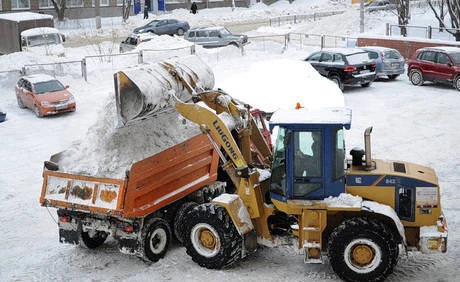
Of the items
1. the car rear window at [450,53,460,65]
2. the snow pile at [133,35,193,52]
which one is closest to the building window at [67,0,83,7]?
the snow pile at [133,35,193,52]

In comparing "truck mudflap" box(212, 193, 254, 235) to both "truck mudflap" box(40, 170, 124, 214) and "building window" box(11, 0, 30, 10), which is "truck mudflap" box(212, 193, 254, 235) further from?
"building window" box(11, 0, 30, 10)

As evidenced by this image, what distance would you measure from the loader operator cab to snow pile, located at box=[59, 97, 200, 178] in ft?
8.08

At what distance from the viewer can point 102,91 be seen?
87.4 feet

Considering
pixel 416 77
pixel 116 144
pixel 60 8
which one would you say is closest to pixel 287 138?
pixel 116 144

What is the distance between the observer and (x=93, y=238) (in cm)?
1124

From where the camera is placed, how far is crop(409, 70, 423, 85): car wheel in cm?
2575

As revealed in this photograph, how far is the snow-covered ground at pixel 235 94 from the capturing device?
33.2ft

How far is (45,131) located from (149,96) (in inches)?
468

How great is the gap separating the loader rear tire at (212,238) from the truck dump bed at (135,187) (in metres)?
0.79

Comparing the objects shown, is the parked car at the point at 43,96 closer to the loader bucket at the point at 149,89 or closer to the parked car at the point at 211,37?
the loader bucket at the point at 149,89

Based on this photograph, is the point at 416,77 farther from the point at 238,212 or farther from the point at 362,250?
the point at 362,250

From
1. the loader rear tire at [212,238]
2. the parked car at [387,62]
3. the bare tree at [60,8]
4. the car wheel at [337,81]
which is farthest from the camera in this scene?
the bare tree at [60,8]

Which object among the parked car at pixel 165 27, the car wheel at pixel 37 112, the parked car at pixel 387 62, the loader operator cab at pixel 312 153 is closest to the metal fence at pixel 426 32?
the parked car at pixel 387 62

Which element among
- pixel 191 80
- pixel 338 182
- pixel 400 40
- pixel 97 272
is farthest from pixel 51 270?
pixel 400 40
